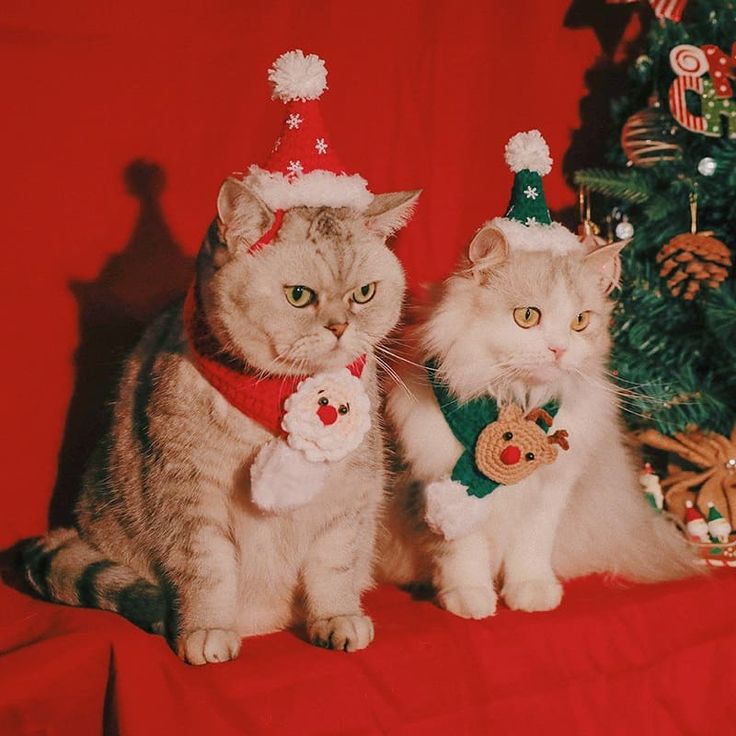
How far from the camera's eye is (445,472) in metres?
1.19

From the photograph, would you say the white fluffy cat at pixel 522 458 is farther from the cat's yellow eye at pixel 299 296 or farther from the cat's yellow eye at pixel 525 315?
the cat's yellow eye at pixel 299 296

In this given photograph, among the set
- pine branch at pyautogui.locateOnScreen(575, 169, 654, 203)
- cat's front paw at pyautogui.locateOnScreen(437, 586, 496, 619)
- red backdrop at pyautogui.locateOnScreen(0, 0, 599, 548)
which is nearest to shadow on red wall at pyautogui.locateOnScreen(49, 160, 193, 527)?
red backdrop at pyautogui.locateOnScreen(0, 0, 599, 548)

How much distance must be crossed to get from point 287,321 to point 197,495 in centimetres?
26

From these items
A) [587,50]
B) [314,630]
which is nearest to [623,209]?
[587,50]

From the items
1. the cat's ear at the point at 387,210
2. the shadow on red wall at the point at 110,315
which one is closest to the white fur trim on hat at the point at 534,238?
the cat's ear at the point at 387,210

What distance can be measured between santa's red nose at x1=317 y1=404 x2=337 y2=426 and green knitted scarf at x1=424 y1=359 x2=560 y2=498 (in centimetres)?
24

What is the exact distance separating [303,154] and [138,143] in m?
0.55

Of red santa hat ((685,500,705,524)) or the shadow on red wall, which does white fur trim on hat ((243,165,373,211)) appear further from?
red santa hat ((685,500,705,524))

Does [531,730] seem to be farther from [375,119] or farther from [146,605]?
[375,119]

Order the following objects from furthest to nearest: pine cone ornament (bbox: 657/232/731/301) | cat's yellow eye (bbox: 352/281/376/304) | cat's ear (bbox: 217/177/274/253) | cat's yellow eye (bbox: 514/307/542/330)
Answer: pine cone ornament (bbox: 657/232/731/301), cat's yellow eye (bbox: 514/307/542/330), cat's yellow eye (bbox: 352/281/376/304), cat's ear (bbox: 217/177/274/253)

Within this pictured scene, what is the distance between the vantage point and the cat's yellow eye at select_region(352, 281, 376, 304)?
1025 millimetres

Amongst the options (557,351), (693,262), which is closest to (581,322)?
(557,351)

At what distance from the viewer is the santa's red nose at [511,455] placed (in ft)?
3.74

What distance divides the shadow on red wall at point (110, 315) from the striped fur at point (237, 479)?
0.27 metres
